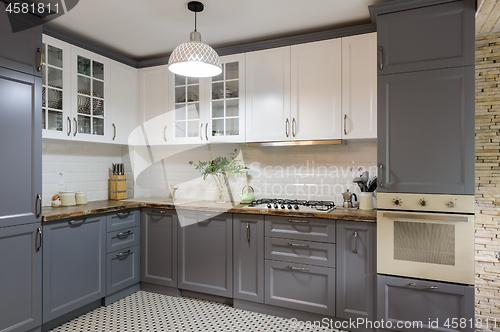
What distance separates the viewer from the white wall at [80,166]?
10.6 ft

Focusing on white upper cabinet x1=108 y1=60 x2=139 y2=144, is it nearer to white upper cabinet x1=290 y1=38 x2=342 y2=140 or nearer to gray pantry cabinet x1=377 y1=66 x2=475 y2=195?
white upper cabinet x1=290 y1=38 x2=342 y2=140

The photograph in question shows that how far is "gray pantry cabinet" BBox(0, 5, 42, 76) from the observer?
230 centimetres

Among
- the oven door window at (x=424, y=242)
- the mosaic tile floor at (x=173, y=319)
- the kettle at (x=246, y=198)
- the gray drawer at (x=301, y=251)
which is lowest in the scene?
the mosaic tile floor at (x=173, y=319)

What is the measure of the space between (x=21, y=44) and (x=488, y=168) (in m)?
3.70

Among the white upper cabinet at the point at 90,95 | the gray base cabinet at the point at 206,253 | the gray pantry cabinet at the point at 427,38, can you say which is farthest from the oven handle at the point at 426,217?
the white upper cabinet at the point at 90,95

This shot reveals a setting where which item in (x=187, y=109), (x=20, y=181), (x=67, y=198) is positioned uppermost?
(x=187, y=109)

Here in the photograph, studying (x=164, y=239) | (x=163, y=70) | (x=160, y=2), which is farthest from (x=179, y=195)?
(x=160, y=2)

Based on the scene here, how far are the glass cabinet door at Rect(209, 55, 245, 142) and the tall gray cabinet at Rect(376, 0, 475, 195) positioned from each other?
4.38 feet

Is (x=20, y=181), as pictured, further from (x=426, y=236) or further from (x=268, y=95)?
(x=426, y=236)

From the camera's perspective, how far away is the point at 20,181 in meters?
2.41

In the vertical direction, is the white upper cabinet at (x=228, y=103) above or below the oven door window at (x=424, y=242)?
above

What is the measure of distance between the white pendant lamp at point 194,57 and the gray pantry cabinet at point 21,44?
3.40 feet

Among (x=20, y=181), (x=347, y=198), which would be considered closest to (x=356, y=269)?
(x=347, y=198)

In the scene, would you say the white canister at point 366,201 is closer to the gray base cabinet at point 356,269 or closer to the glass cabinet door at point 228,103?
the gray base cabinet at point 356,269
